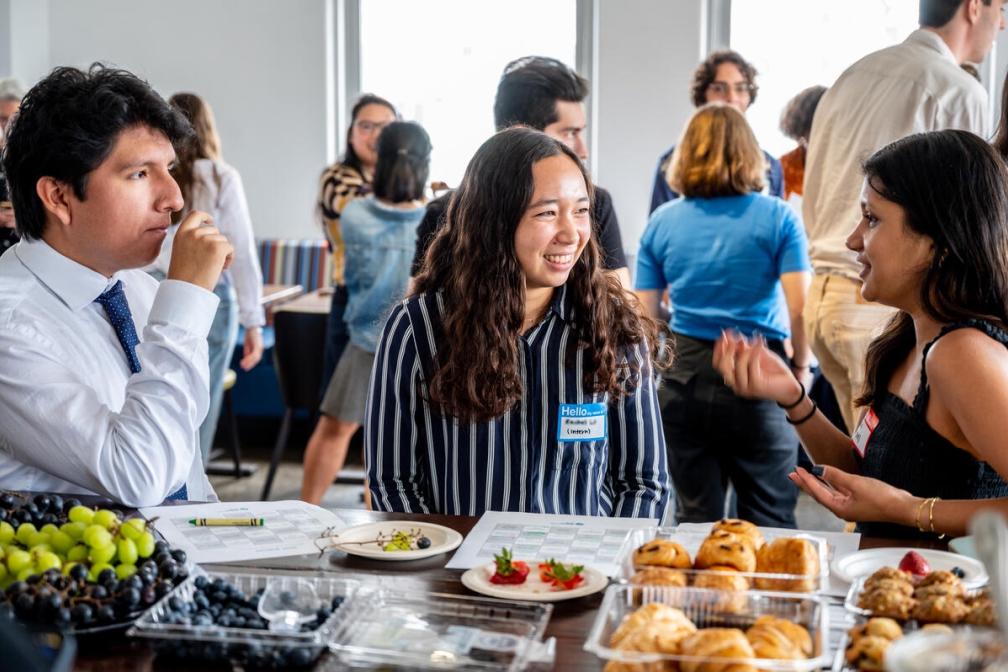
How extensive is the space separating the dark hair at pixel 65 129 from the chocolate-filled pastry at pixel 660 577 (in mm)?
1205

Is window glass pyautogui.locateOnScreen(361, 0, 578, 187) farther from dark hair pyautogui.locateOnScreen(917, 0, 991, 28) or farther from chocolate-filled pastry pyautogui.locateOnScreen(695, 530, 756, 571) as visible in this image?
chocolate-filled pastry pyautogui.locateOnScreen(695, 530, 756, 571)

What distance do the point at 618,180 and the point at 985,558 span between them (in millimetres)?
6317

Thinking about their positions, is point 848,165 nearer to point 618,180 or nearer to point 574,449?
point 574,449

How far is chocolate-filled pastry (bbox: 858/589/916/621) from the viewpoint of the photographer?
115 centimetres

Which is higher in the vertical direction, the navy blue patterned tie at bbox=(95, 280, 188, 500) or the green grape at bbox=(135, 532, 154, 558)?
the navy blue patterned tie at bbox=(95, 280, 188, 500)

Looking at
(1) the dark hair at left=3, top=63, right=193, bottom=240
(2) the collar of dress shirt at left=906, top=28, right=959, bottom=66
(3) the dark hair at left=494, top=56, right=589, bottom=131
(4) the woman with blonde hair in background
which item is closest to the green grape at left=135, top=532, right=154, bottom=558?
(1) the dark hair at left=3, top=63, right=193, bottom=240

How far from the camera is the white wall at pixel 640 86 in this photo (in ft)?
22.1

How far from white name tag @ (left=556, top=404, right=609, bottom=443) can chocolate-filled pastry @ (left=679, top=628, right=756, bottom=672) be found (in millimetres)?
999

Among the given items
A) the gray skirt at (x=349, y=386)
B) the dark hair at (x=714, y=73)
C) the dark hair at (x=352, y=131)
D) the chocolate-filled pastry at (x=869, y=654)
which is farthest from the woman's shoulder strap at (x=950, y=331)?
the dark hair at (x=714, y=73)

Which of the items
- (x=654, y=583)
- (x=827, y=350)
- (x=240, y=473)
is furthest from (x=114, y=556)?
(x=240, y=473)

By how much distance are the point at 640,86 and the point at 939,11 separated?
3560 mm

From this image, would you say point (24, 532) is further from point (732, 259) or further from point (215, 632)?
point (732, 259)

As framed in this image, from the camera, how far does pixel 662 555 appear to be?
133cm

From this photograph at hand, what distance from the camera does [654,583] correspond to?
Result: 4.06 feet
